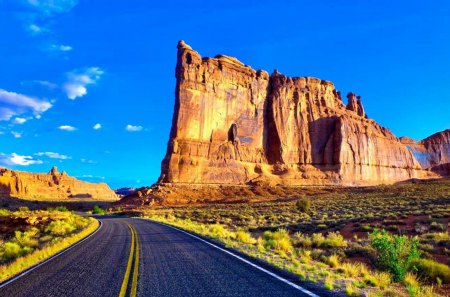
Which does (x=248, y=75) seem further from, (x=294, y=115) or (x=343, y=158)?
(x=343, y=158)

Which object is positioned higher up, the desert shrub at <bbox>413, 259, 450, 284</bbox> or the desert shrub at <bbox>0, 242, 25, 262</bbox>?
the desert shrub at <bbox>413, 259, 450, 284</bbox>

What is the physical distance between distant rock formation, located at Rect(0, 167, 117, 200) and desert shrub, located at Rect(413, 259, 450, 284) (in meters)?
107

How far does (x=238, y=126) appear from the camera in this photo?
9350cm

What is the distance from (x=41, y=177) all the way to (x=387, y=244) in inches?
5754

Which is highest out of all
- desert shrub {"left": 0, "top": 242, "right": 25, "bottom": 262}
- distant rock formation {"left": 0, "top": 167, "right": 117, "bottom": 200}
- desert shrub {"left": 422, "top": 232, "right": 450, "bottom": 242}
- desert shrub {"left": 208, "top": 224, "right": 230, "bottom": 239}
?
distant rock formation {"left": 0, "top": 167, "right": 117, "bottom": 200}

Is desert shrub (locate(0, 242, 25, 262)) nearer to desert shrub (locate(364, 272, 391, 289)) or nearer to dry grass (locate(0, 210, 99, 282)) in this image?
dry grass (locate(0, 210, 99, 282))

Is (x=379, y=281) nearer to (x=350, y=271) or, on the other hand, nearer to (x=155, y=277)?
(x=350, y=271)

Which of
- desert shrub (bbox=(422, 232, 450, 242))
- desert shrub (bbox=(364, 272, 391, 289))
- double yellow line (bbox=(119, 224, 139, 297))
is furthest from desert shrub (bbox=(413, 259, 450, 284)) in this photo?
double yellow line (bbox=(119, 224, 139, 297))

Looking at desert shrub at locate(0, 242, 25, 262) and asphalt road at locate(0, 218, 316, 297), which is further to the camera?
desert shrub at locate(0, 242, 25, 262)

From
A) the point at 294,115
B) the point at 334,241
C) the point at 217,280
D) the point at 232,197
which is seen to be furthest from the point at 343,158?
the point at 217,280

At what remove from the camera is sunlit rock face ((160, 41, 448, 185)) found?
84.2 metres

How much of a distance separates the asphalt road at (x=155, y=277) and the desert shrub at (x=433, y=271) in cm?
506

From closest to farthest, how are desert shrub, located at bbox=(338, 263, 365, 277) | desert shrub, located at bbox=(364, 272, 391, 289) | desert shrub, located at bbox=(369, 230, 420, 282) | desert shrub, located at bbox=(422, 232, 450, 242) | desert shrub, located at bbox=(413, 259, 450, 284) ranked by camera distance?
1. desert shrub, located at bbox=(364, 272, 391, 289)
2. desert shrub, located at bbox=(369, 230, 420, 282)
3. desert shrub, located at bbox=(338, 263, 365, 277)
4. desert shrub, located at bbox=(413, 259, 450, 284)
5. desert shrub, located at bbox=(422, 232, 450, 242)

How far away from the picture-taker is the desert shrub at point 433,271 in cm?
1036
